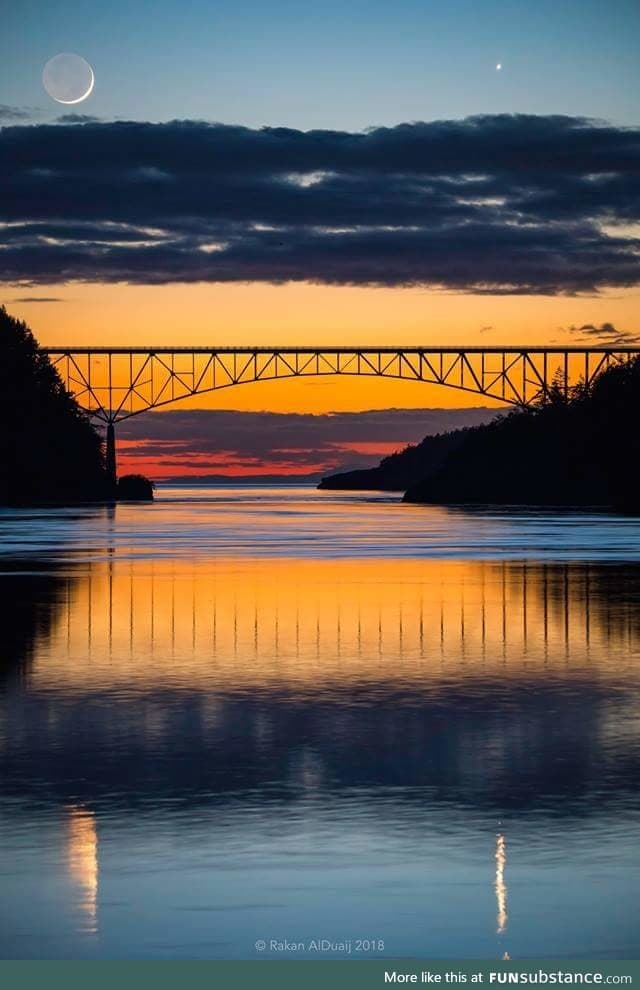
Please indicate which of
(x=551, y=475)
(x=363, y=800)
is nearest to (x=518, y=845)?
(x=363, y=800)

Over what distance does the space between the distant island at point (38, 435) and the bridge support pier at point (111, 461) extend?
54cm

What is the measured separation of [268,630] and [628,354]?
141m

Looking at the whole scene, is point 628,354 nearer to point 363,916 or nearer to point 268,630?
point 268,630

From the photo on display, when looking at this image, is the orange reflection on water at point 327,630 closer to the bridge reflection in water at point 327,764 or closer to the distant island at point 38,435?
the bridge reflection in water at point 327,764

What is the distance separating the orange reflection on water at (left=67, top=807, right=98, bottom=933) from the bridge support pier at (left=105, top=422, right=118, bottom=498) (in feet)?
502

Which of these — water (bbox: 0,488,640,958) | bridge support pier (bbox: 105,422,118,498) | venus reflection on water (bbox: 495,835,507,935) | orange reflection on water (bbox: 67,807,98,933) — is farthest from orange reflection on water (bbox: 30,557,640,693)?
bridge support pier (bbox: 105,422,118,498)

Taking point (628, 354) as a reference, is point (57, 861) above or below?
below

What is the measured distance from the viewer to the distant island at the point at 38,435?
437ft

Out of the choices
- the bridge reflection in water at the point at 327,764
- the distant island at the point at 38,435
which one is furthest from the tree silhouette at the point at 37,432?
the bridge reflection in water at the point at 327,764

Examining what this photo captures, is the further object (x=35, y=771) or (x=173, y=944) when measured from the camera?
(x=35, y=771)

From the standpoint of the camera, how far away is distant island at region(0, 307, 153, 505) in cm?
13325

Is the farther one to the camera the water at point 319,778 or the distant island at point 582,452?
the distant island at point 582,452

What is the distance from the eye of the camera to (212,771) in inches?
514

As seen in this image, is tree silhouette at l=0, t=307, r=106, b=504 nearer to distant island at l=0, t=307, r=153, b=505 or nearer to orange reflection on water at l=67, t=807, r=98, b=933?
distant island at l=0, t=307, r=153, b=505
